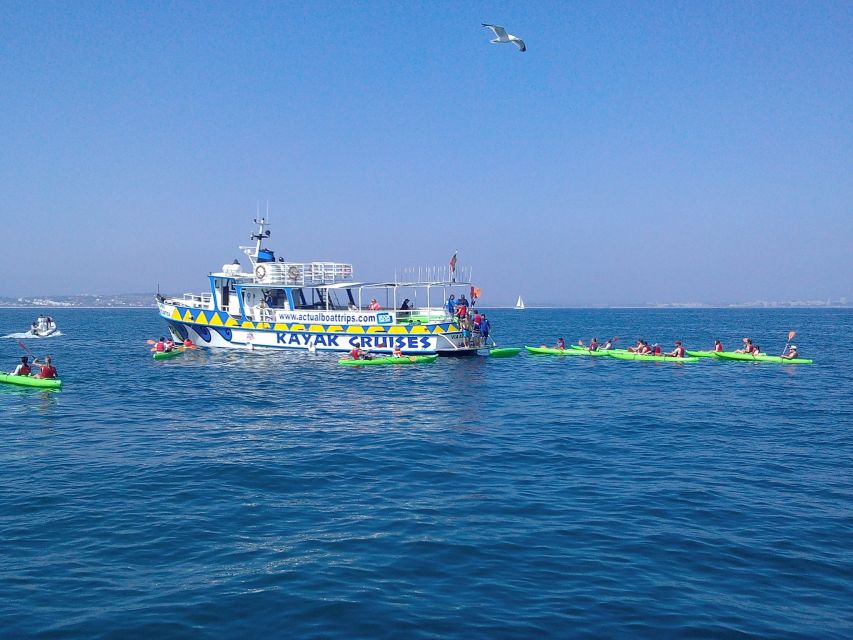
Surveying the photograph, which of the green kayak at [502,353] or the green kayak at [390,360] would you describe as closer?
the green kayak at [390,360]

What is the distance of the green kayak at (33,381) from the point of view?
88.9ft

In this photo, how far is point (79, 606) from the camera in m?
8.88

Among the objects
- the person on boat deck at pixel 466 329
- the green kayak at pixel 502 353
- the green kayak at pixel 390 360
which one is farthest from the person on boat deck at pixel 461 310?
the green kayak at pixel 502 353

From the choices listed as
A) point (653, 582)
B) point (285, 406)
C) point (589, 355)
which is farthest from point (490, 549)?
point (589, 355)

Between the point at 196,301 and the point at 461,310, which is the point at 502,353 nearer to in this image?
the point at 461,310

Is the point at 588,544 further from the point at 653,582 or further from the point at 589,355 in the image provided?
the point at 589,355

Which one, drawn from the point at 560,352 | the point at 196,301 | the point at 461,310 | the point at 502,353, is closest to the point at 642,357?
the point at 560,352

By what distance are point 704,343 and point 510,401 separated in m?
43.4

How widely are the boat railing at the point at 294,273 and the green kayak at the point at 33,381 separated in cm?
1577

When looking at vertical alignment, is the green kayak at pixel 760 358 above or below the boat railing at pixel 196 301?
below

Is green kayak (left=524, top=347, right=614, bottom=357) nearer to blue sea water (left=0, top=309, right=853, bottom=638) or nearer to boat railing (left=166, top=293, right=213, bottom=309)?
blue sea water (left=0, top=309, right=853, bottom=638)

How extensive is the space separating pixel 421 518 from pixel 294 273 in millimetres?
30965

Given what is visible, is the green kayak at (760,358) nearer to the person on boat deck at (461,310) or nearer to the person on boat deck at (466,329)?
the person on boat deck at (466,329)

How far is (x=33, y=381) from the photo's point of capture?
1074 inches
